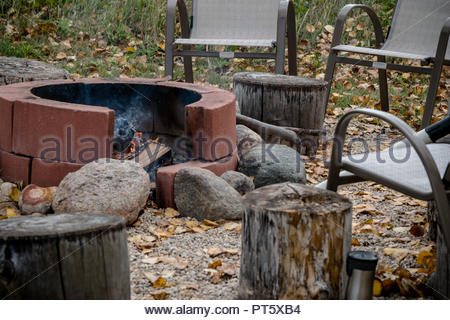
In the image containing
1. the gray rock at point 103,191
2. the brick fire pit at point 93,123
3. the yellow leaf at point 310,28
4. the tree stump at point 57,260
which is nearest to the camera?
the tree stump at point 57,260

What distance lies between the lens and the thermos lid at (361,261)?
1838 millimetres

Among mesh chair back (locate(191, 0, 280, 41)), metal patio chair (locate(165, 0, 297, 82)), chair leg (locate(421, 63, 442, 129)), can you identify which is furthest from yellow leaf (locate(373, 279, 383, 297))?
mesh chair back (locate(191, 0, 280, 41))

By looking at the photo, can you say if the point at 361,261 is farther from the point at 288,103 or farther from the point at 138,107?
the point at 288,103

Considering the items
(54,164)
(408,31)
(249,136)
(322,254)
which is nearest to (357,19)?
(408,31)

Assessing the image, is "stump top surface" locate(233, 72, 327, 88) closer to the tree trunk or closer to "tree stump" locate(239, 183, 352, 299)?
the tree trunk

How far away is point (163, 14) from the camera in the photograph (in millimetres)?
7500

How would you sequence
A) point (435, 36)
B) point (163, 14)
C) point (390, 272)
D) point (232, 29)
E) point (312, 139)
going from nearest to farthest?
point (390, 272), point (312, 139), point (435, 36), point (232, 29), point (163, 14)

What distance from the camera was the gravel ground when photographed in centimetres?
217

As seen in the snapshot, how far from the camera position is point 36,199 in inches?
112

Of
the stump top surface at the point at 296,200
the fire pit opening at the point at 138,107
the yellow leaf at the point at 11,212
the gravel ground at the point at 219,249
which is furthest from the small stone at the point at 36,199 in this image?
the stump top surface at the point at 296,200

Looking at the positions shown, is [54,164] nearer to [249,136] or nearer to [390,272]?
[249,136]

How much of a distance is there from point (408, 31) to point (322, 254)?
13.0 feet

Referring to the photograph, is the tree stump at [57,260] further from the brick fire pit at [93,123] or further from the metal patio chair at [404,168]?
the brick fire pit at [93,123]

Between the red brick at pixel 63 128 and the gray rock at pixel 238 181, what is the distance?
644 millimetres
